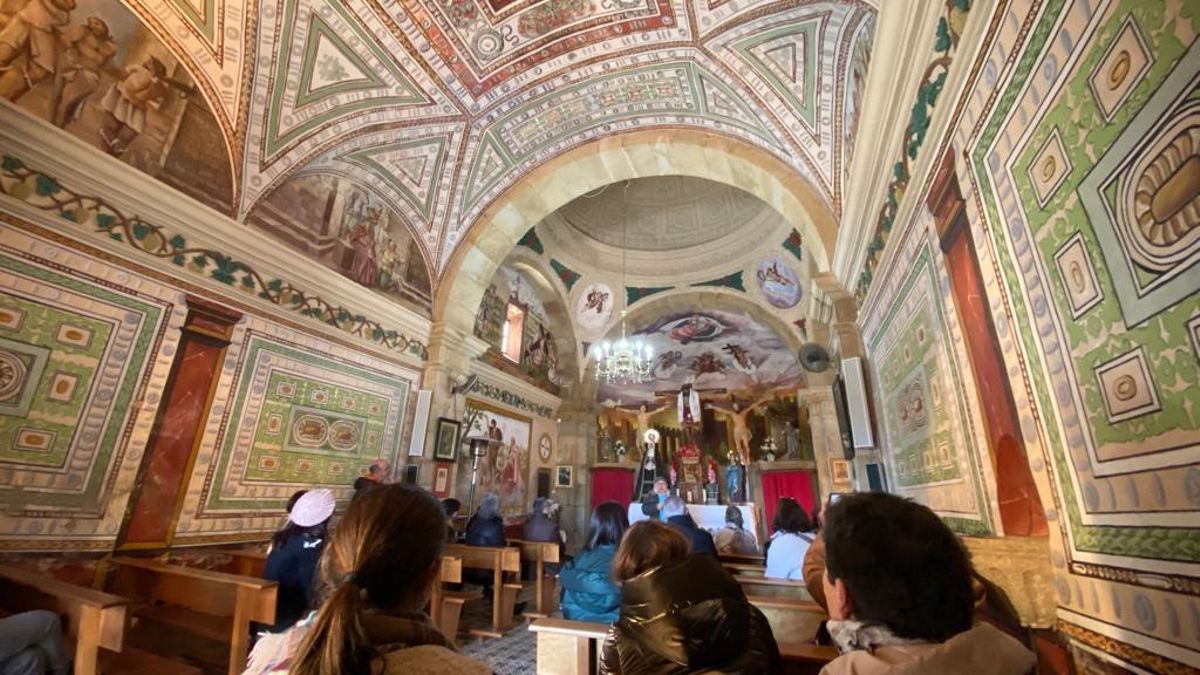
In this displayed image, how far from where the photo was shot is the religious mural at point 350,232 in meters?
5.45

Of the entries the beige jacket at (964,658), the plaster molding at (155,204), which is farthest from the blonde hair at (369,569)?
the plaster molding at (155,204)

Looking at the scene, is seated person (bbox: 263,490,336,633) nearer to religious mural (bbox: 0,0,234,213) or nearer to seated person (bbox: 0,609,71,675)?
seated person (bbox: 0,609,71,675)

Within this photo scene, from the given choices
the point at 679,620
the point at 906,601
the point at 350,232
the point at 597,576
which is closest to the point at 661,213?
the point at 350,232

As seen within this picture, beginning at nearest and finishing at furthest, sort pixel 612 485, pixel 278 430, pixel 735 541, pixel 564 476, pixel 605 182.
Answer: pixel 278 430, pixel 735 541, pixel 605 182, pixel 564 476, pixel 612 485

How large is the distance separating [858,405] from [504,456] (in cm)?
639

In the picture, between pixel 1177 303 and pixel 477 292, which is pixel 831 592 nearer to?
pixel 1177 303

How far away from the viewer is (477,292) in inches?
307

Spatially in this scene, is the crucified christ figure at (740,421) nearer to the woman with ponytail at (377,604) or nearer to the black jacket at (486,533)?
the black jacket at (486,533)

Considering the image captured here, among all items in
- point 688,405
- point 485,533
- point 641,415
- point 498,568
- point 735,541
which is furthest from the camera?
point 641,415

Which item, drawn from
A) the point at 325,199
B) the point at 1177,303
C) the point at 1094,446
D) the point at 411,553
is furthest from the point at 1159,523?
the point at 325,199

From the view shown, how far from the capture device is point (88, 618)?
2.14 m

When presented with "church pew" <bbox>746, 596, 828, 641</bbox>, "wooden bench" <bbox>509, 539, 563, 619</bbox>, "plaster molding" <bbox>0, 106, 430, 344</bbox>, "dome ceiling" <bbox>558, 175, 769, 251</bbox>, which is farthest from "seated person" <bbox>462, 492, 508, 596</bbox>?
"dome ceiling" <bbox>558, 175, 769, 251</bbox>

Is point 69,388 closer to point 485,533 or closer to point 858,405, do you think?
point 485,533

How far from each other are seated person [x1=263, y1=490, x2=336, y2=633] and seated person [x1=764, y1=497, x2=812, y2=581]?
3.18 meters
